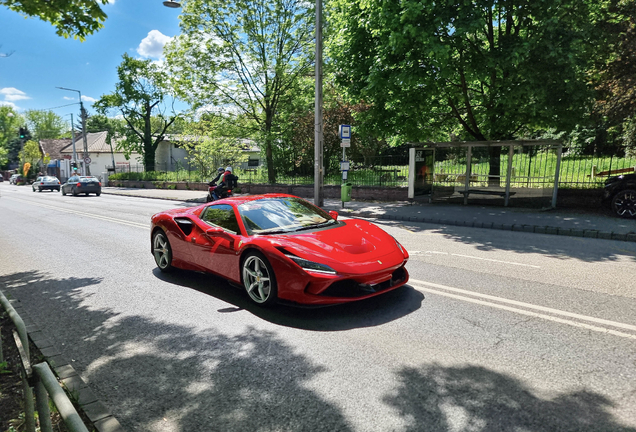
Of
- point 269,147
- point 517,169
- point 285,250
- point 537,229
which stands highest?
point 269,147

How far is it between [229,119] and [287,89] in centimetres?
383

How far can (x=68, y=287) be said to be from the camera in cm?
609

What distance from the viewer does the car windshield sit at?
16.9 feet

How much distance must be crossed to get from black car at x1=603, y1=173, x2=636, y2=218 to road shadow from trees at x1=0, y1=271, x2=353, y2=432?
469 inches

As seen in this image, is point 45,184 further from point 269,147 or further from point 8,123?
point 8,123

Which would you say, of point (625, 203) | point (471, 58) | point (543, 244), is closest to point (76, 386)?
point (543, 244)

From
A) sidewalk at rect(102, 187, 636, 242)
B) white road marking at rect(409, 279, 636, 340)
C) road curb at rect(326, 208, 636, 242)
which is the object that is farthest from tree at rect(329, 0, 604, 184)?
white road marking at rect(409, 279, 636, 340)

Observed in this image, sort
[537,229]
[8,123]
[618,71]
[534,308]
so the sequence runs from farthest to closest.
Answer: [8,123]
[618,71]
[537,229]
[534,308]

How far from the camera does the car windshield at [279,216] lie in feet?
16.9

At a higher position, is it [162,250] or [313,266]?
[313,266]

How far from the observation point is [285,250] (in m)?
4.50

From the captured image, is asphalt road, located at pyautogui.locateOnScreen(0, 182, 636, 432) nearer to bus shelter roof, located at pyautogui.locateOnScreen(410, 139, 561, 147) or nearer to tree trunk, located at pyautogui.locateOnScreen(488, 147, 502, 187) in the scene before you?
bus shelter roof, located at pyautogui.locateOnScreen(410, 139, 561, 147)

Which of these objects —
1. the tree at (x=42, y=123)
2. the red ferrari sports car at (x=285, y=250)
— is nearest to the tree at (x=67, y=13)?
the red ferrari sports car at (x=285, y=250)

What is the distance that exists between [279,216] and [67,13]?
4435 millimetres
